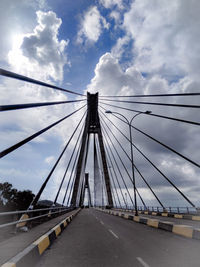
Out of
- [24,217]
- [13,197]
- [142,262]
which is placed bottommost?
[142,262]

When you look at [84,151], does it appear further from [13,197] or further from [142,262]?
[13,197]

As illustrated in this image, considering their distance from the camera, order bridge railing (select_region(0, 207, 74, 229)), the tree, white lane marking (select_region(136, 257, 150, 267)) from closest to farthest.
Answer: white lane marking (select_region(136, 257, 150, 267)) → bridge railing (select_region(0, 207, 74, 229)) → the tree

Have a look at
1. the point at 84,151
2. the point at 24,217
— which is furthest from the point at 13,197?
the point at 24,217

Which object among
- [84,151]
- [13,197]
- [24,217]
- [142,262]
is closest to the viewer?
[142,262]

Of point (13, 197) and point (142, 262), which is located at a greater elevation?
point (13, 197)

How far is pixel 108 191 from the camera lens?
40438 mm

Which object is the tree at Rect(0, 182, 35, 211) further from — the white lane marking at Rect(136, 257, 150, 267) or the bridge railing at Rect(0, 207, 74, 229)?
the white lane marking at Rect(136, 257, 150, 267)

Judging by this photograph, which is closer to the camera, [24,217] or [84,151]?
[24,217]

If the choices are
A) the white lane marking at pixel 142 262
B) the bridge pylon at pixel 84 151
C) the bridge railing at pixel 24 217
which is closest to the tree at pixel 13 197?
the bridge pylon at pixel 84 151

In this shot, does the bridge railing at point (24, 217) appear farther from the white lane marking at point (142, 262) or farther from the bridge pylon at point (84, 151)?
the bridge pylon at point (84, 151)

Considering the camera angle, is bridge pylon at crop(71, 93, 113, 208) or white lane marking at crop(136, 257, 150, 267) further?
bridge pylon at crop(71, 93, 113, 208)

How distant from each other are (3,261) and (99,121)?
37.4 m

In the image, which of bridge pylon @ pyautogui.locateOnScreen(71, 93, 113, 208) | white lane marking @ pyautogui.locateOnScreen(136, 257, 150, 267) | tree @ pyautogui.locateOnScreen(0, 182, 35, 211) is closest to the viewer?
white lane marking @ pyautogui.locateOnScreen(136, 257, 150, 267)

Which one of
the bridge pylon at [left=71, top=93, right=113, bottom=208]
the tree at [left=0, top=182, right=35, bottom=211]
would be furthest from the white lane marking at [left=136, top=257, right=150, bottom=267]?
the tree at [left=0, top=182, right=35, bottom=211]
